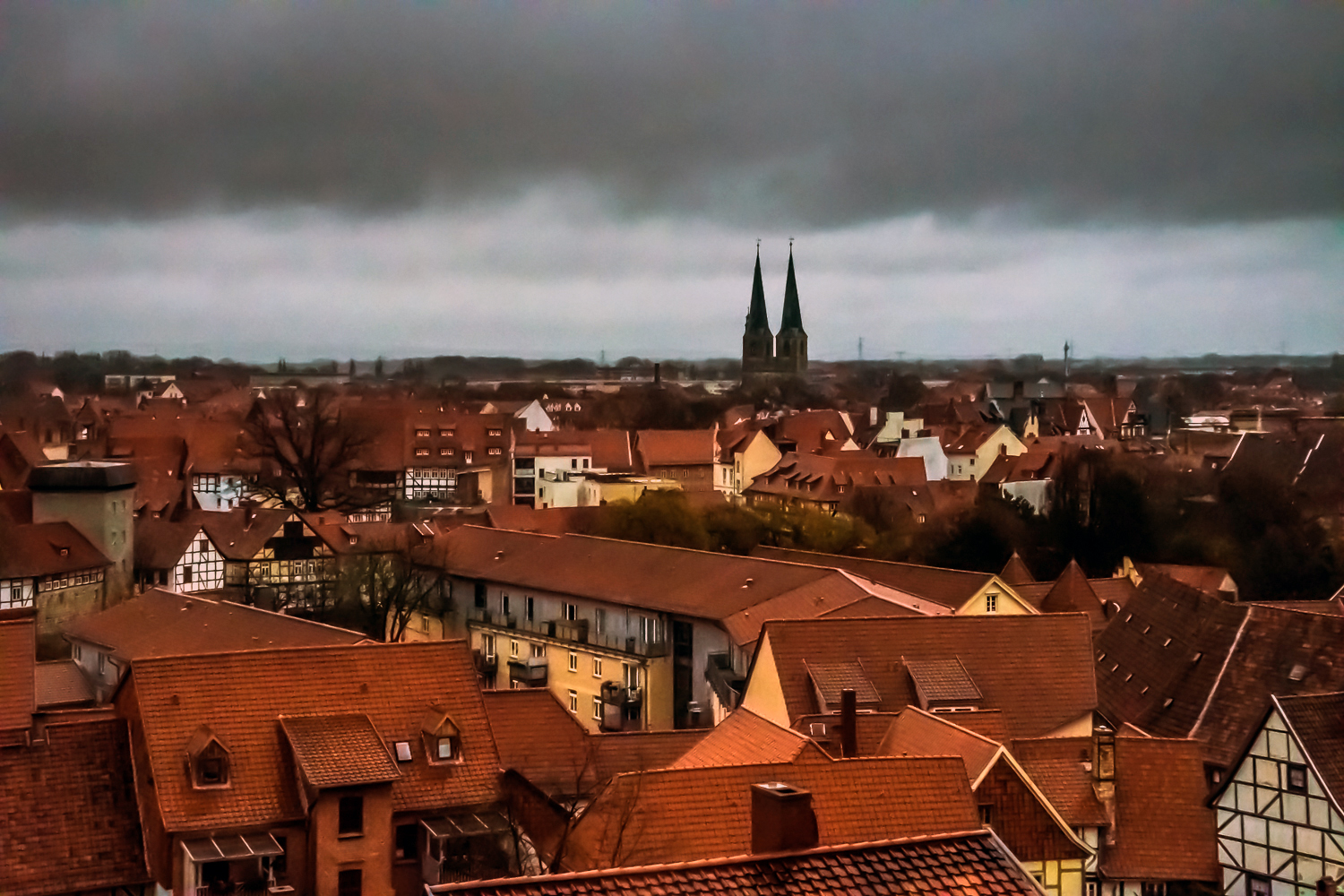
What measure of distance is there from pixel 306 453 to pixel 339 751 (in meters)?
58.9

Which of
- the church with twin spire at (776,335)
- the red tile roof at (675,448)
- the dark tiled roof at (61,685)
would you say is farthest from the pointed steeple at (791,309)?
the dark tiled roof at (61,685)

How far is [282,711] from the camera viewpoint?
23203 mm

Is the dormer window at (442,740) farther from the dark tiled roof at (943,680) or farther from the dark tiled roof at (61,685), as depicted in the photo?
the dark tiled roof at (61,685)

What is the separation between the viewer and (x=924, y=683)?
97.7ft

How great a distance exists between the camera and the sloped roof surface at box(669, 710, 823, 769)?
70.8 ft

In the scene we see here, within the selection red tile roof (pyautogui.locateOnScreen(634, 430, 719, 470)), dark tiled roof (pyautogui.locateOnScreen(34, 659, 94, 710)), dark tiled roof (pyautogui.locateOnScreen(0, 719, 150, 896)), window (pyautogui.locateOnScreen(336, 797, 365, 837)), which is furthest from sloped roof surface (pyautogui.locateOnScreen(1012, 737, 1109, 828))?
red tile roof (pyautogui.locateOnScreen(634, 430, 719, 470))

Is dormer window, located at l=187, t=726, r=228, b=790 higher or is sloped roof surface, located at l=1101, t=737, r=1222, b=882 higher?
dormer window, located at l=187, t=726, r=228, b=790

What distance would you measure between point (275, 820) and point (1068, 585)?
30.4 metres

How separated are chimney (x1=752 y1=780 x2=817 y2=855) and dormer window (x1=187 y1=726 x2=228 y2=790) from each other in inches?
455

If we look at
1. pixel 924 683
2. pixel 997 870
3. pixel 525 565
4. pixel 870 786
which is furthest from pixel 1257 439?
pixel 997 870

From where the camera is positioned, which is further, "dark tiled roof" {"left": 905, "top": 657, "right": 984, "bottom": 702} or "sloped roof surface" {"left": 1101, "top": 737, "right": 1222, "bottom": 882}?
"dark tiled roof" {"left": 905, "top": 657, "right": 984, "bottom": 702}

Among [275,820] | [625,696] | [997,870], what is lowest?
[625,696]

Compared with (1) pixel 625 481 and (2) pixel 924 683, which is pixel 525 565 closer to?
(2) pixel 924 683

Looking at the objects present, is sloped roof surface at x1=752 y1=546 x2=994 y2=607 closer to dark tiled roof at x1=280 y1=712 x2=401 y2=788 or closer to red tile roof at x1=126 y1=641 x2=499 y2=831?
red tile roof at x1=126 y1=641 x2=499 y2=831
